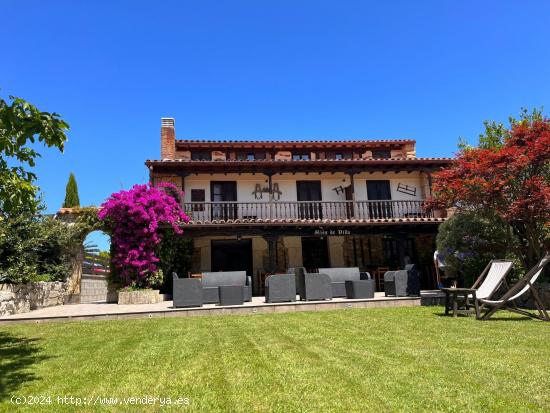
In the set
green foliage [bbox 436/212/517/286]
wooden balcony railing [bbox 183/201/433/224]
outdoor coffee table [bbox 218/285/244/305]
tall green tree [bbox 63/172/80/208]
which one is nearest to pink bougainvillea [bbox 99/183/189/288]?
wooden balcony railing [bbox 183/201/433/224]

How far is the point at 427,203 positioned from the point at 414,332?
6064mm

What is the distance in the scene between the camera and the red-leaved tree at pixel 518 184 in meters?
8.09

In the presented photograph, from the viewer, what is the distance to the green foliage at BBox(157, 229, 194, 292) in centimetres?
1320

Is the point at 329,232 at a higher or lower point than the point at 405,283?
higher

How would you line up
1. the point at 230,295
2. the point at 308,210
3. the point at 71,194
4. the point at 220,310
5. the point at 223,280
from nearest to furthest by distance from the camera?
the point at 220,310 < the point at 230,295 < the point at 223,280 < the point at 308,210 < the point at 71,194

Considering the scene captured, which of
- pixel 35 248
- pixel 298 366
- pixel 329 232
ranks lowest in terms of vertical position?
pixel 298 366

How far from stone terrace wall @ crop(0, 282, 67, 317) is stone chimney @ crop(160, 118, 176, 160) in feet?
21.9

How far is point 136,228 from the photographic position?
40.0 ft

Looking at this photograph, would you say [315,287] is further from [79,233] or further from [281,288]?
[79,233]

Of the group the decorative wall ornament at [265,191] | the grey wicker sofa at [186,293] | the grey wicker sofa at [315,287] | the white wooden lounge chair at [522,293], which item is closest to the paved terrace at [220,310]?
the grey wicker sofa at [186,293]

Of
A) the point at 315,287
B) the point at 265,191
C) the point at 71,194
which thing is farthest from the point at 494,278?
the point at 71,194

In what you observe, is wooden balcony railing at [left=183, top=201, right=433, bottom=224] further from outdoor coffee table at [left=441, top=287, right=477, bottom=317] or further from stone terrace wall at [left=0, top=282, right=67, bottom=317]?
outdoor coffee table at [left=441, top=287, right=477, bottom=317]

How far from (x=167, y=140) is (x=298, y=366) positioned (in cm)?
1466

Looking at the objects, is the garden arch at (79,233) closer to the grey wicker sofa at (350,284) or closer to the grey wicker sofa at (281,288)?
the grey wicker sofa at (281,288)
